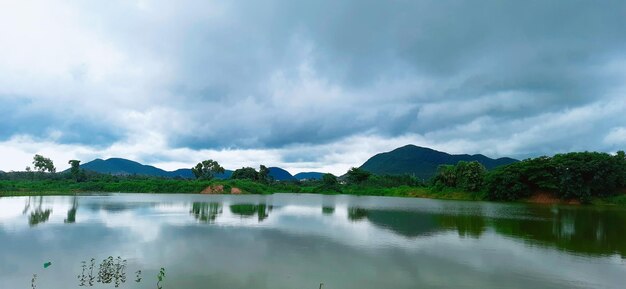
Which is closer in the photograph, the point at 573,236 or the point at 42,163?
the point at 573,236

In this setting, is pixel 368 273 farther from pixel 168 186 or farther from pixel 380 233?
pixel 168 186

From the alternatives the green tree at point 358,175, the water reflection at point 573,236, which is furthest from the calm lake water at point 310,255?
the green tree at point 358,175

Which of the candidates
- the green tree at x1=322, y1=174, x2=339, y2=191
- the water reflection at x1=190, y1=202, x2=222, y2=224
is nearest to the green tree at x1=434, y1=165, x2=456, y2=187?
the green tree at x1=322, y1=174, x2=339, y2=191

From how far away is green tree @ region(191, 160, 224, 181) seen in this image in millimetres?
121875

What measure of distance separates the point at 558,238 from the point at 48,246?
986 inches

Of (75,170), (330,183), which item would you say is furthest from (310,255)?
(75,170)

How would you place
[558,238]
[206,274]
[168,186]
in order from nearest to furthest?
1. [206,274]
2. [558,238]
3. [168,186]

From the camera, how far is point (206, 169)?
405 ft

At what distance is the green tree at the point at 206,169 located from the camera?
400 ft

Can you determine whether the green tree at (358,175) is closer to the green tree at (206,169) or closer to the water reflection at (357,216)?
the green tree at (206,169)

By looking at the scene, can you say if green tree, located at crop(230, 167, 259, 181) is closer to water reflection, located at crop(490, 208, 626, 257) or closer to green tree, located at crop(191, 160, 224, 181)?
green tree, located at crop(191, 160, 224, 181)

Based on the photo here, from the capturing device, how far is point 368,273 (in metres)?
11.9

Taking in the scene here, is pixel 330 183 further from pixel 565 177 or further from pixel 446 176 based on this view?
pixel 565 177

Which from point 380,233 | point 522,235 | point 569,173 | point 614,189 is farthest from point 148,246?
point 614,189
